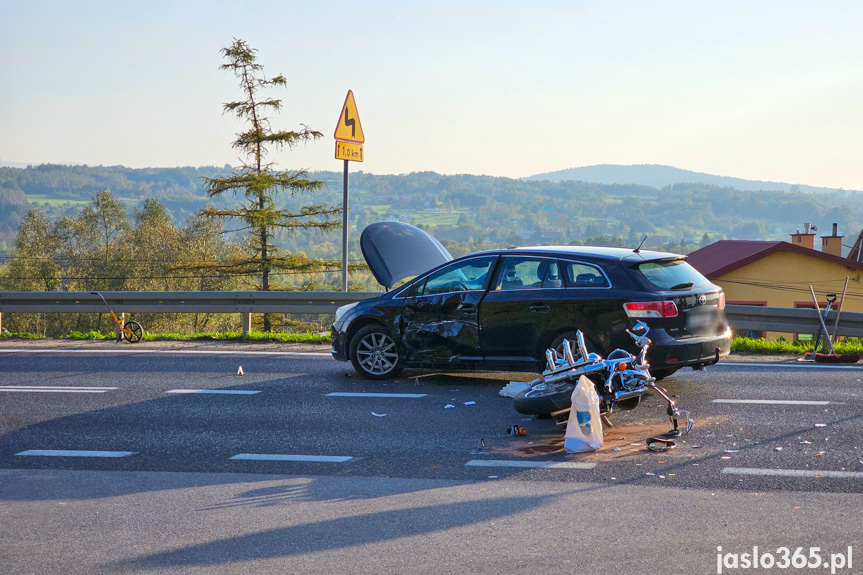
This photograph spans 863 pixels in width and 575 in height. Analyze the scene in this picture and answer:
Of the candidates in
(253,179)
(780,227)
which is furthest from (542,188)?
(253,179)

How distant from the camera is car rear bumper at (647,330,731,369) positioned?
828cm

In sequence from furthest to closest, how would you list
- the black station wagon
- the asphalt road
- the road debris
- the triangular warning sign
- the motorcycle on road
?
the triangular warning sign < the black station wagon < the road debris < the motorcycle on road < the asphalt road

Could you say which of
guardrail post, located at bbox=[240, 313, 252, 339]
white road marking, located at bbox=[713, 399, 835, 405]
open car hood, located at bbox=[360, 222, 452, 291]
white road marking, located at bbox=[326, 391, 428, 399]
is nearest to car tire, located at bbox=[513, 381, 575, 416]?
white road marking, located at bbox=[326, 391, 428, 399]

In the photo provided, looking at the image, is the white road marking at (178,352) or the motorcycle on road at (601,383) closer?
the motorcycle on road at (601,383)

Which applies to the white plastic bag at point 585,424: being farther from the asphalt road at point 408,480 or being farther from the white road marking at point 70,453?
the white road marking at point 70,453

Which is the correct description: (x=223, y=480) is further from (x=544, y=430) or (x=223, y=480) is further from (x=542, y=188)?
(x=542, y=188)

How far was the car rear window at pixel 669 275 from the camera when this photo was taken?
8.66 m

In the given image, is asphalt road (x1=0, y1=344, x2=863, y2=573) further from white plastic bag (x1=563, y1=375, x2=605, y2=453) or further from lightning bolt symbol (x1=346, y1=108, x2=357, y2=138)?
lightning bolt symbol (x1=346, y1=108, x2=357, y2=138)

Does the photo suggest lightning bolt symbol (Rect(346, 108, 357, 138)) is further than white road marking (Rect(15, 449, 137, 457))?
Yes

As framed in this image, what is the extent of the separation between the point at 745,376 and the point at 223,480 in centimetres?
681

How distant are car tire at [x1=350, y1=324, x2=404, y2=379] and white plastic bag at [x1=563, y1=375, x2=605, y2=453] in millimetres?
3626

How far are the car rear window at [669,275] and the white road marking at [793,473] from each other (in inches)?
111

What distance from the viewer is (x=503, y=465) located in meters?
6.46

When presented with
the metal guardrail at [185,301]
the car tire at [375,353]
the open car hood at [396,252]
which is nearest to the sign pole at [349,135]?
the metal guardrail at [185,301]
